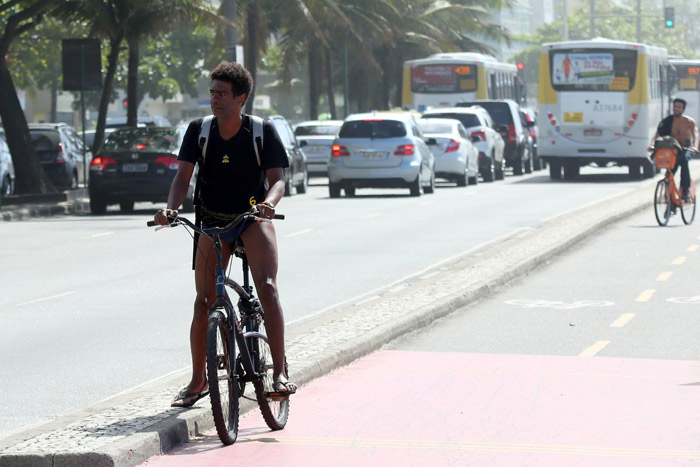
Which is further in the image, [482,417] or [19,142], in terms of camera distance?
[19,142]

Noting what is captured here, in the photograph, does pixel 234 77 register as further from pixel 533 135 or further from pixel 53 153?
pixel 533 135

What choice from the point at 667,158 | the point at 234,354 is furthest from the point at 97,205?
the point at 234,354

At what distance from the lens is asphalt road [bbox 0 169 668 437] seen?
371 inches

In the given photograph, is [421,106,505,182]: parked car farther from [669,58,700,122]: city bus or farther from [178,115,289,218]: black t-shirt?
[178,115,289,218]: black t-shirt

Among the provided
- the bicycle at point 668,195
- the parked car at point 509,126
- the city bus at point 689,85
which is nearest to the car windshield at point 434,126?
the parked car at point 509,126

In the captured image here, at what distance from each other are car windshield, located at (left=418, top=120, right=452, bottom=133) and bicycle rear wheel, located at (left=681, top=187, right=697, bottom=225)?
516 inches

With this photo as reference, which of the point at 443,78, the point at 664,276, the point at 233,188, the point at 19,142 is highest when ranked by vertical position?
the point at 443,78

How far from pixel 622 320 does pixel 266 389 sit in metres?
5.31

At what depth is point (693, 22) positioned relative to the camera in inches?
7638

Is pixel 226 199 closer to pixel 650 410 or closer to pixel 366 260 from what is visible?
pixel 650 410

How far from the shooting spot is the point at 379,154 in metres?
30.1

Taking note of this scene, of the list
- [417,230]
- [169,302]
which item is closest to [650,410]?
[169,302]

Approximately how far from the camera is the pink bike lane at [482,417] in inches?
263

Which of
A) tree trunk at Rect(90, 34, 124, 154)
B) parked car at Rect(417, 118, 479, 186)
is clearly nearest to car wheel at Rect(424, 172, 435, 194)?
parked car at Rect(417, 118, 479, 186)
